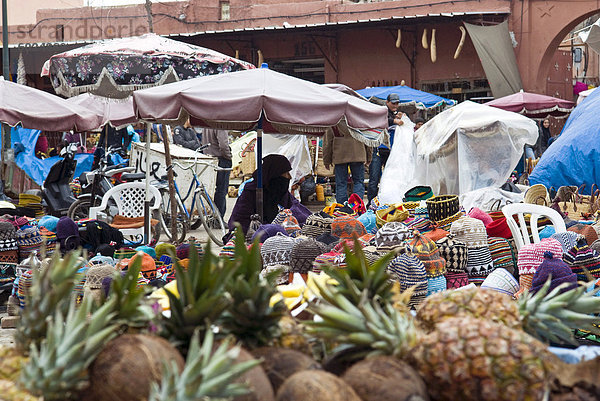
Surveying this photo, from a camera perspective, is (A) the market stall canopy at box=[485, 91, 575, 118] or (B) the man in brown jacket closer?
(B) the man in brown jacket

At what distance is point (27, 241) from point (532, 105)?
44.0 feet

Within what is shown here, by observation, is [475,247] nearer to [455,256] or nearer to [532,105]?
[455,256]

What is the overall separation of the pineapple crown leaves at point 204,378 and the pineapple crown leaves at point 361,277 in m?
0.46

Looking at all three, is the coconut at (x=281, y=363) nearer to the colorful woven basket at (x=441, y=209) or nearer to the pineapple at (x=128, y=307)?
the pineapple at (x=128, y=307)

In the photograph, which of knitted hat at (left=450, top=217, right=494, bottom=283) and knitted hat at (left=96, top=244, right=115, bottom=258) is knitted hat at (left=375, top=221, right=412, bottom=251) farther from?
knitted hat at (left=96, top=244, right=115, bottom=258)

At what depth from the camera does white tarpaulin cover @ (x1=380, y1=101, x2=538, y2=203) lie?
1093 centimetres

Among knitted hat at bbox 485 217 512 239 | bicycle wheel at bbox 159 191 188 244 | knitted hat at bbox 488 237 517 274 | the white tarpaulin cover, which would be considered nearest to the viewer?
knitted hat at bbox 488 237 517 274

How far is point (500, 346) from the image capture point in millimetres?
1812

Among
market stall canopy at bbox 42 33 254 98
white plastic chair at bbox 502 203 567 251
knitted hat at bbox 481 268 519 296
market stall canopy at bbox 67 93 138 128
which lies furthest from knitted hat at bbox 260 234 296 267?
market stall canopy at bbox 67 93 138 128

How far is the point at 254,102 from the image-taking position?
6727mm

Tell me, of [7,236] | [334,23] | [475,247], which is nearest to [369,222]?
[475,247]

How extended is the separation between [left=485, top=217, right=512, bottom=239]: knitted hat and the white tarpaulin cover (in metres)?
5.05

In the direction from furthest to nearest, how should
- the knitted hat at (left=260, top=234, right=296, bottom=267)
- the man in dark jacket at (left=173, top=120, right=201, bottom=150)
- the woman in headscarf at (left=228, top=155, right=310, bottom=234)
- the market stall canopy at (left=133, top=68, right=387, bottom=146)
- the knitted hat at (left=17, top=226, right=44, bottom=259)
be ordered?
the man in dark jacket at (left=173, top=120, right=201, bottom=150)
the woman in headscarf at (left=228, top=155, right=310, bottom=234)
the market stall canopy at (left=133, top=68, right=387, bottom=146)
the knitted hat at (left=17, top=226, right=44, bottom=259)
the knitted hat at (left=260, top=234, right=296, bottom=267)

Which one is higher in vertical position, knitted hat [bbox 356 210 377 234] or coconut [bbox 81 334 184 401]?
knitted hat [bbox 356 210 377 234]
